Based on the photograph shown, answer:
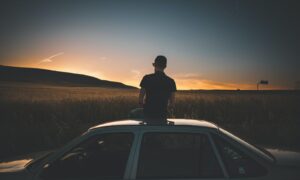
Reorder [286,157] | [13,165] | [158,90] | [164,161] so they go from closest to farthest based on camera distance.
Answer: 1. [286,157]
2. [164,161]
3. [13,165]
4. [158,90]

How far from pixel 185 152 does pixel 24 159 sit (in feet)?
7.37

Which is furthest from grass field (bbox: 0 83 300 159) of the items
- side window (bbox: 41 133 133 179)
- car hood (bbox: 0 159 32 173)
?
side window (bbox: 41 133 133 179)

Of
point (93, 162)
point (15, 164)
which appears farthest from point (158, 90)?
point (15, 164)

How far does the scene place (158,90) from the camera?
576cm

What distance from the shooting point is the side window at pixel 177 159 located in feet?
10.6

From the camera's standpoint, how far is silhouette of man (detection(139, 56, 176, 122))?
18.8 ft

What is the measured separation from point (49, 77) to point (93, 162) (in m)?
117

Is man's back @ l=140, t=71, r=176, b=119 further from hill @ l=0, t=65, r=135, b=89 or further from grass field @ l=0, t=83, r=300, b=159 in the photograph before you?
hill @ l=0, t=65, r=135, b=89

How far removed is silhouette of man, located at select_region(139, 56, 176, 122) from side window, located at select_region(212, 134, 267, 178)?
2.43 meters

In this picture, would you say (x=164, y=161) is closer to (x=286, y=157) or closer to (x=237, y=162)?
(x=237, y=162)

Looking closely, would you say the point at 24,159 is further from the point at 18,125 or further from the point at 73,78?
the point at 73,78

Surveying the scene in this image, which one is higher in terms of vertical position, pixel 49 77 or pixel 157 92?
pixel 49 77

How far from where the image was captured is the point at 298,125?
11.2 m

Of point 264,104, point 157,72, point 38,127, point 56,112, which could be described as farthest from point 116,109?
point 157,72
